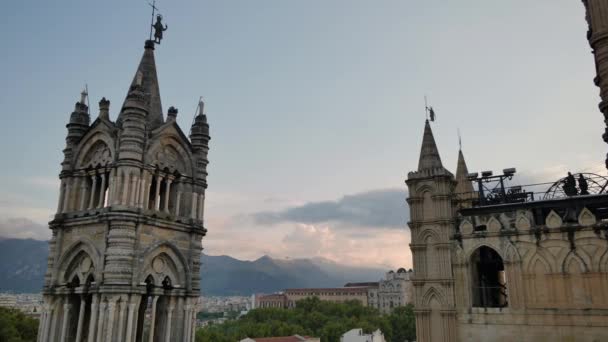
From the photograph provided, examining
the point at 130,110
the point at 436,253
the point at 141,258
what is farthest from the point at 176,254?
the point at 436,253

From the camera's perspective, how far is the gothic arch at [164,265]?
19.4 meters

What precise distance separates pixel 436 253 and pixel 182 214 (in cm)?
1491

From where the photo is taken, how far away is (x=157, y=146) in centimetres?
2109

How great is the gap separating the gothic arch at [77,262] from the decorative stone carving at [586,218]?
77.7 ft

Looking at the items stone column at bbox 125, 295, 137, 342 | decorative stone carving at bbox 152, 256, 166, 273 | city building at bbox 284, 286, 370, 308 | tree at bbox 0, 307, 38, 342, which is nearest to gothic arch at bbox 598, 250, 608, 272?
decorative stone carving at bbox 152, 256, 166, 273

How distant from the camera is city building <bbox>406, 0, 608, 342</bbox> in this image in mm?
23734

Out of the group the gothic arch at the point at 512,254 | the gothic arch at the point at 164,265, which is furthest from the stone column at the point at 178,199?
the gothic arch at the point at 512,254

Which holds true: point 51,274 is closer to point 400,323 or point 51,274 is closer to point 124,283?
point 124,283

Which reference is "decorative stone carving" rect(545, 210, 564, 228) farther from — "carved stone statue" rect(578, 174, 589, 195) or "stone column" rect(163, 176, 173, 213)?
"stone column" rect(163, 176, 173, 213)

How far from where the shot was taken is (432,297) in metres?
27.0

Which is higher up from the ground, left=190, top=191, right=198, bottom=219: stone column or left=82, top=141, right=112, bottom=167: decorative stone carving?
left=82, top=141, right=112, bottom=167: decorative stone carving

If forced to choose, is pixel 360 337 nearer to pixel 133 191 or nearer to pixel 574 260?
pixel 574 260

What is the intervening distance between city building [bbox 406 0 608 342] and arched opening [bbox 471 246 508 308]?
0.06m

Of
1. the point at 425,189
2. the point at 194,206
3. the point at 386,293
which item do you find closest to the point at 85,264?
the point at 194,206
